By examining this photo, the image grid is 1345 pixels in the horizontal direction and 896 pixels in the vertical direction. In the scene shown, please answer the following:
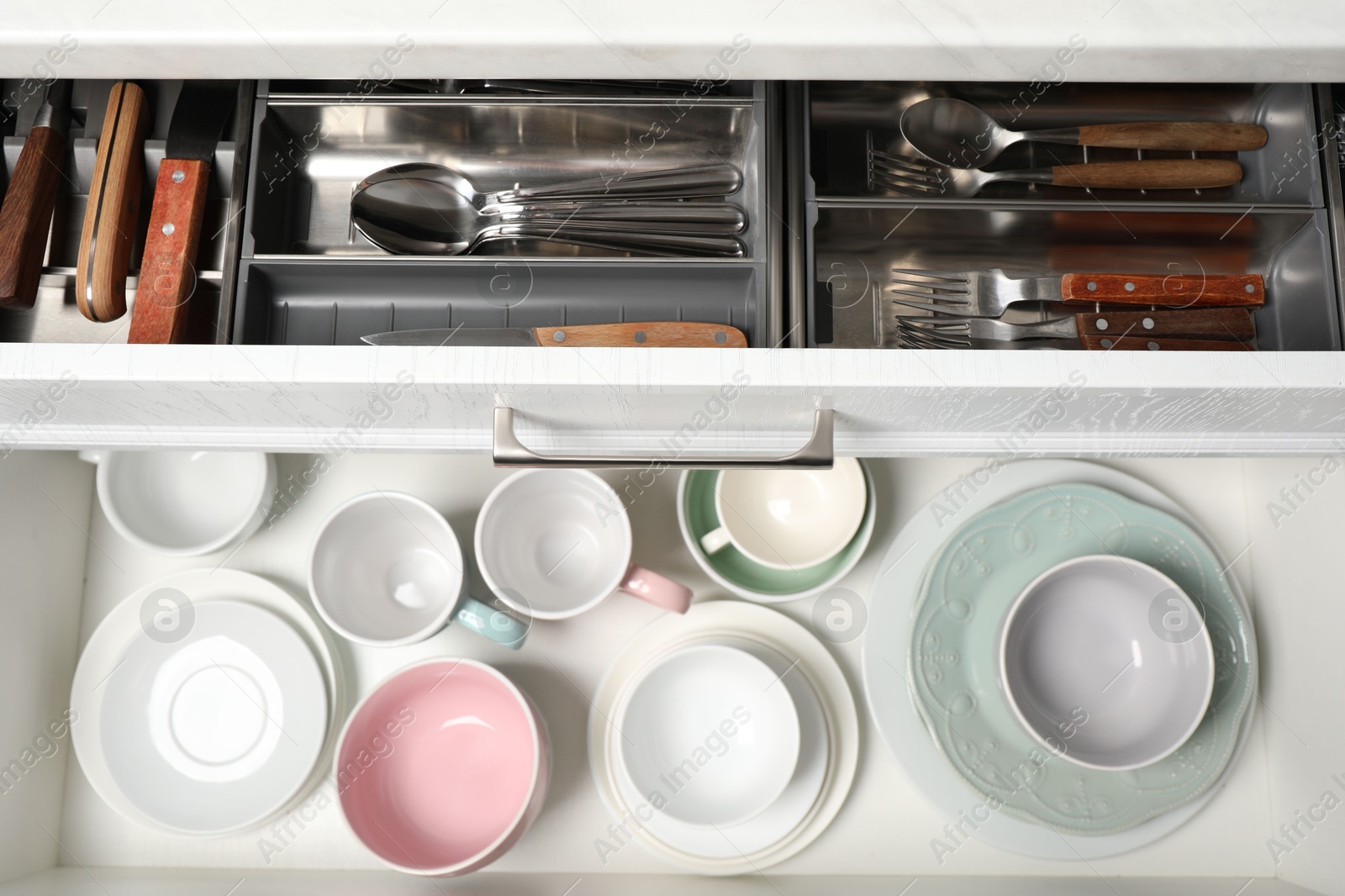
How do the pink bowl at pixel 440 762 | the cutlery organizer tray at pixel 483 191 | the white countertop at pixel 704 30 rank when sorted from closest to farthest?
the white countertop at pixel 704 30, the cutlery organizer tray at pixel 483 191, the pink bowl at pixel 440 762

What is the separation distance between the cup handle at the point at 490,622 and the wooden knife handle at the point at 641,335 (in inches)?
11.2

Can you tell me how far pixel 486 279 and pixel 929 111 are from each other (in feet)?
1.29

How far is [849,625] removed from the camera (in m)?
0.79

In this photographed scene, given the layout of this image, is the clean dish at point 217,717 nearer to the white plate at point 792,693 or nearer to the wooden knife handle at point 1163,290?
the white plate at point 792,693

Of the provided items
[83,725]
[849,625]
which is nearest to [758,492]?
[849,625]

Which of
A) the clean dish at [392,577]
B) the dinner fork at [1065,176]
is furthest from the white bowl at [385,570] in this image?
the dinner fork at [1065,176]

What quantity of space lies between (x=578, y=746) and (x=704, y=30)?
2.09 feet

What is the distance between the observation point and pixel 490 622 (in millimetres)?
709

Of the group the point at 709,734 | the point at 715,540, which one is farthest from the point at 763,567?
the point at 709,734

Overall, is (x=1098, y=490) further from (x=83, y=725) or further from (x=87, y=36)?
(x=83, y=725)

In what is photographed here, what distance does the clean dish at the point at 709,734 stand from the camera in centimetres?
73

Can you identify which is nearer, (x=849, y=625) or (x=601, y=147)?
(x=601, y=147)

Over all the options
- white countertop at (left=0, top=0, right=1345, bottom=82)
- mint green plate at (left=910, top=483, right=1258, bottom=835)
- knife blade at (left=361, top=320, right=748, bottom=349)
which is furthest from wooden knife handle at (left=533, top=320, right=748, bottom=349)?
mint green plate at (left=910, top=483, right=1258, bottom=835)

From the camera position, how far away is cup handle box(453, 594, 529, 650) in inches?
27.9
